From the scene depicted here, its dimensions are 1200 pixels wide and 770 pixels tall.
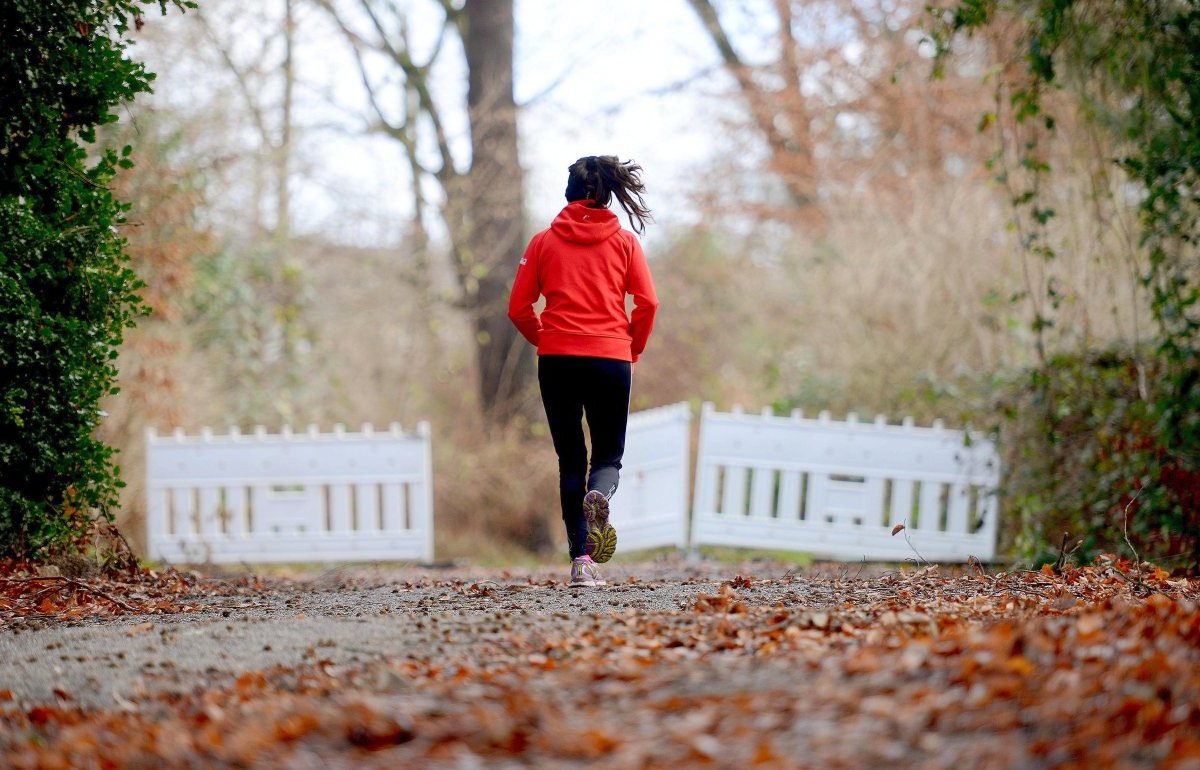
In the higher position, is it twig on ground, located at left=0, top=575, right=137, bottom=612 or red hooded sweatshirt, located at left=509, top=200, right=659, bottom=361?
red hooded sweatshirt, located at left=509, top=200, right=659, bottom=361

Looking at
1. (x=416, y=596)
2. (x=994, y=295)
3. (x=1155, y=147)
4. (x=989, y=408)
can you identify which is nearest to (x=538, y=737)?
(x=416, y=596)

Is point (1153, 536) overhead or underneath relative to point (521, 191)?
underneath

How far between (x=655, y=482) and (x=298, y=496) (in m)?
3.23

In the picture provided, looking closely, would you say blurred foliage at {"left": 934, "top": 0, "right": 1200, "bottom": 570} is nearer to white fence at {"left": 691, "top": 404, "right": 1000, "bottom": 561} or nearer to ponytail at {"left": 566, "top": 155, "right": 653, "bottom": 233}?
white fence at {"left": 691, "top": 404, "right": 1000, "bottom": 561}

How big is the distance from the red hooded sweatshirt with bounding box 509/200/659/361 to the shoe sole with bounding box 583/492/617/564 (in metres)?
0.66

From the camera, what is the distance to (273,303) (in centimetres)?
1515

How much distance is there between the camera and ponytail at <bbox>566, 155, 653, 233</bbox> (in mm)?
5828

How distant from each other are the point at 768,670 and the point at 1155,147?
501 cm

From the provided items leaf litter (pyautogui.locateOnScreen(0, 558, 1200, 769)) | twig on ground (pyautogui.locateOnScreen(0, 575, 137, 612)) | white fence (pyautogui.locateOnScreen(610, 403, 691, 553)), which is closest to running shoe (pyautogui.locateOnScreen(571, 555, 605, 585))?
leaf litter (pyautogui.locateOnScreen(0, 558, 1200, 769))

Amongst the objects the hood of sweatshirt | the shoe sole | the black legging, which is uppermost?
the hood of sweatshirt

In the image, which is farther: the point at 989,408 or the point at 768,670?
the point at 989,408

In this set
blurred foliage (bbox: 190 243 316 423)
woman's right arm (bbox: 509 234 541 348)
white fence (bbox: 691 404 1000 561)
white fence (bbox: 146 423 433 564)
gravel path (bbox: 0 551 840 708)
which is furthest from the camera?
blurred foliage (bbox: 190 243 316 423)

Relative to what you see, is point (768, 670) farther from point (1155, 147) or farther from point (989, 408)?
Result: point (989, 408)

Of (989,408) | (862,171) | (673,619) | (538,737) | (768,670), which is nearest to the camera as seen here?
(538,737)
